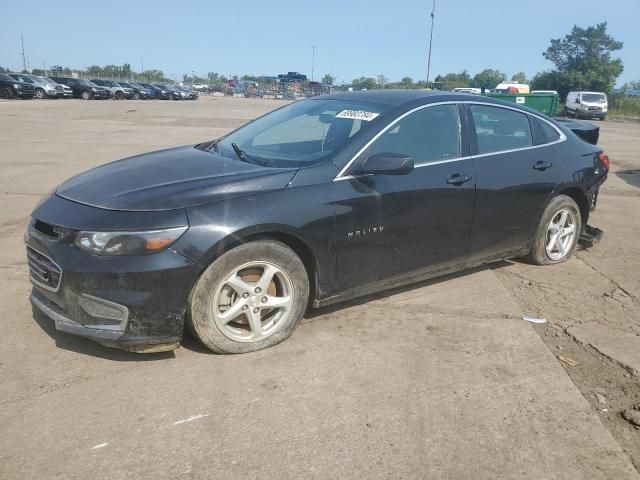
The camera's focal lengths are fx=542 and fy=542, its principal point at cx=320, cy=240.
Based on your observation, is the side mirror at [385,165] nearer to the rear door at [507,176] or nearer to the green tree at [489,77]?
the rear door at [507,176]

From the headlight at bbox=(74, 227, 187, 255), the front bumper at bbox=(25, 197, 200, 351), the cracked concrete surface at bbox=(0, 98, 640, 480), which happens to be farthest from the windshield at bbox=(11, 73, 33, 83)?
the headlight at bbox=(74, 227, 187, 255)

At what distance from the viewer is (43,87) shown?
1587 inches

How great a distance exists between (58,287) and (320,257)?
153 cm

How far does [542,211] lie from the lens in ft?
15.7

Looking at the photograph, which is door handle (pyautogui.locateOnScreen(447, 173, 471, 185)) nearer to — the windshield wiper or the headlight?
the windshield wiper

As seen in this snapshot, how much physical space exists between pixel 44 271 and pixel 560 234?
435 cm

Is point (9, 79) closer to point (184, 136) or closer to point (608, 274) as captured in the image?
point (184, 136)

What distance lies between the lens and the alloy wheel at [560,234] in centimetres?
504

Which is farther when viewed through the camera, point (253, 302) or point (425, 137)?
point (425, 137)

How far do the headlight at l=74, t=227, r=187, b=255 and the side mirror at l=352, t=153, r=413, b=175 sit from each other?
1.30 meters

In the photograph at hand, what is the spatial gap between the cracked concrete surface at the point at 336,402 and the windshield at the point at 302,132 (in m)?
1.17

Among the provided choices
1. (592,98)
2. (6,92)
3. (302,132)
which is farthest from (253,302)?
(592,98)

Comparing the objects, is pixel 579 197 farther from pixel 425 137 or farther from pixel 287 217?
pixel 287 217

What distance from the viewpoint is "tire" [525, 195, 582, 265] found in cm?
488
